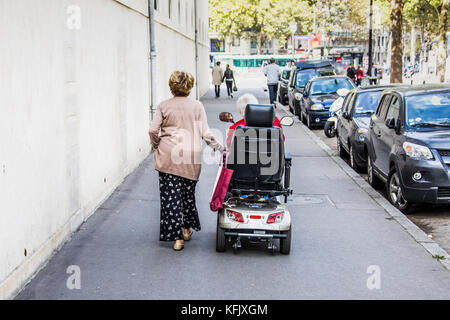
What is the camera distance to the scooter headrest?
6.90m

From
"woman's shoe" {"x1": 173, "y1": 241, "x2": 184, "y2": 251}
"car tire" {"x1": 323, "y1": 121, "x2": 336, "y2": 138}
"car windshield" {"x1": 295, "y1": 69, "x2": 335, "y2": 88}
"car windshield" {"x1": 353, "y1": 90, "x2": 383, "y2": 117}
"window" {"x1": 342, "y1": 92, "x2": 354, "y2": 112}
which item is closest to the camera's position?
"woman's shoe" {"x1": 173, "y1": 241, "x2": 184, "y2": 251}

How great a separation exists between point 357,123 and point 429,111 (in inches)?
129

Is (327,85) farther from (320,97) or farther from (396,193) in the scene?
(396,193)

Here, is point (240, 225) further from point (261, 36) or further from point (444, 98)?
point (261, 36)

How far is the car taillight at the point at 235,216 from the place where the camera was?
22.1 ft

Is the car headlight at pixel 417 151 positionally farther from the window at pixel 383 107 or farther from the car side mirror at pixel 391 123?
the window at pixel 383 107

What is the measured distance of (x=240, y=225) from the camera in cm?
673

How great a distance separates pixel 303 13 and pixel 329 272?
81.6 meters

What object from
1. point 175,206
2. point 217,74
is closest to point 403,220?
point 175,206

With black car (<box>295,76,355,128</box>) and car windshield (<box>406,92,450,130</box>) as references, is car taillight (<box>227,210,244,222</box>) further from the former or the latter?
black car (<box>295,76,355,128</box>)

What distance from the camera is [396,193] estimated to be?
9.71 metres

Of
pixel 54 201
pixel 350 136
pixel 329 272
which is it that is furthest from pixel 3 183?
pixel 350 136

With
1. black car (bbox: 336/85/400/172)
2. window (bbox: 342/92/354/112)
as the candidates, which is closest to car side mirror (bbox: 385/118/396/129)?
black car (bbox: 336/85/400/172)

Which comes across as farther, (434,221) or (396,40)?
(396,40)
